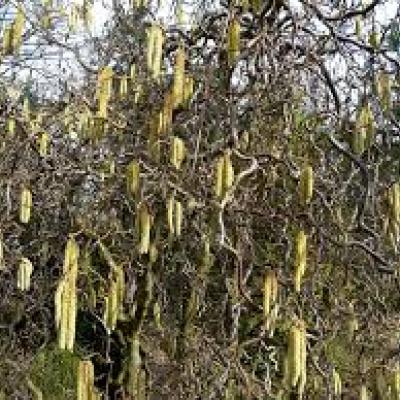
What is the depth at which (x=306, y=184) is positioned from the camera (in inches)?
96.2

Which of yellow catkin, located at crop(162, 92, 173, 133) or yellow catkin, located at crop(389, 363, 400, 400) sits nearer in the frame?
yellow catkin, located at crop(389, 363, 400, 400)

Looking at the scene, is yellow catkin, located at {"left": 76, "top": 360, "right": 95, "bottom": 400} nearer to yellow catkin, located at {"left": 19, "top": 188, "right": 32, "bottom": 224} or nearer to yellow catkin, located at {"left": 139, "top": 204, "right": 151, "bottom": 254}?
yellow catkin, located at {"left": 139, "top": 204, "right": 151, "bottom": 254}

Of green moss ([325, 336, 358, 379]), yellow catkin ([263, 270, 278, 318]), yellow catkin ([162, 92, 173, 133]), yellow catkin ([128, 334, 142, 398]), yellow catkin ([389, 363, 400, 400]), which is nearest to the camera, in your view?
yellow catkin ([389, 363, 400, 400])

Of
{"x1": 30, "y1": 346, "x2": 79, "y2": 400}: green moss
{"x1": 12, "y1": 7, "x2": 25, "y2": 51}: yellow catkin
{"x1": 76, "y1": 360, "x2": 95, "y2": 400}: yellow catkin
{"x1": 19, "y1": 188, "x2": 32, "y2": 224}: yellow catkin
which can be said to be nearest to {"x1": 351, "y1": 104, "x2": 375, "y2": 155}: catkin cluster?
{"x1": 76, "y1": 360, "x2": 95, "y2": 400}: yellow catkin

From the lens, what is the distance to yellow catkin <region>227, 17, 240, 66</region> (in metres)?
2.50

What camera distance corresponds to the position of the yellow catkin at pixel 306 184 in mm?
2436

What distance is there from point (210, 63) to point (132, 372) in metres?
0.94

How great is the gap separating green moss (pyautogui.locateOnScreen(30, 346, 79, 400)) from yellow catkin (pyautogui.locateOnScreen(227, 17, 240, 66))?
6.60ft

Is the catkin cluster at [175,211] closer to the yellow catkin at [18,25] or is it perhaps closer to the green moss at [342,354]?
the green moss at [342,354]

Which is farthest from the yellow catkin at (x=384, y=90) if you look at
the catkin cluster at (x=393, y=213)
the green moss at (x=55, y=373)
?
the green moss at (x=55, y=373)

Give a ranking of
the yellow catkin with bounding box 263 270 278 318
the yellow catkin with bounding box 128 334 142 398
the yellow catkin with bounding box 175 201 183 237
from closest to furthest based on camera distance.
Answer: the yellow catkin with bounding box 263 270 278 318
the yellow catkin with bounding box 175 201 183 237
the yellow catkin with bounding box 128 334 142 398

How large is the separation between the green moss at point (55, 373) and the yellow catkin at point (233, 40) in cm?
201

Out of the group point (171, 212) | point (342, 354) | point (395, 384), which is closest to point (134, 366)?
point (171, 212)

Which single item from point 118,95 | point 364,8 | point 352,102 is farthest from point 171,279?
point 364,8
